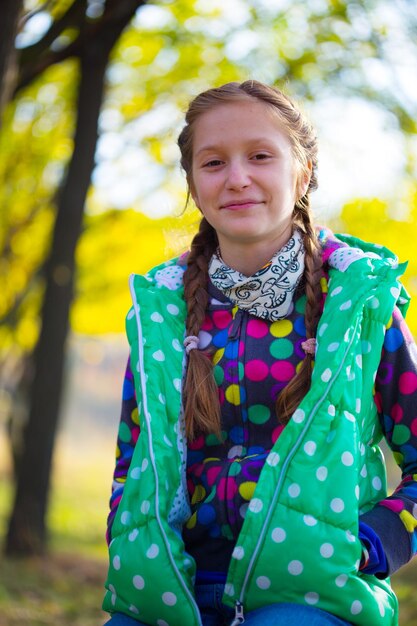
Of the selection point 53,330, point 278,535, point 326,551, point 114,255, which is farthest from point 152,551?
point 114,255

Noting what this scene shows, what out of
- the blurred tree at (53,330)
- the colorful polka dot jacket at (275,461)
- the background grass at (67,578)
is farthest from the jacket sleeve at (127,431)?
the blurred tree at (53,330)

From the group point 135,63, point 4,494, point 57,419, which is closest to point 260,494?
point 57,419

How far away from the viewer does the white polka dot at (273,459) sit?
2020 mm

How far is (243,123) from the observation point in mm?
2328

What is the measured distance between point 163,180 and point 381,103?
3.27 m

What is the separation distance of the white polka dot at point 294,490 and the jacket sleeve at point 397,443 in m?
0.19

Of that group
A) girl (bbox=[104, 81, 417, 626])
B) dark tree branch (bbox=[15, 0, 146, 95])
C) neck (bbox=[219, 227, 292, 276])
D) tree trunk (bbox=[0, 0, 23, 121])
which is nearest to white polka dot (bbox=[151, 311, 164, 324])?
girl (bbox=[104, 81, 417, 626])

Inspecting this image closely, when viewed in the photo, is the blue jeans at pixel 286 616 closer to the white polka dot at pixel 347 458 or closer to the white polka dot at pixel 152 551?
the white polka dot at pixel 152 551

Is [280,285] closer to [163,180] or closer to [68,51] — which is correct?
[68,51]

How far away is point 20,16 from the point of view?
419 centimetres

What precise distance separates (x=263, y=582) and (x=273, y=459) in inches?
11.0

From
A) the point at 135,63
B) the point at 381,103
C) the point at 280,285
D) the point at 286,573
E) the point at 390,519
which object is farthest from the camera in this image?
the point at 135,63

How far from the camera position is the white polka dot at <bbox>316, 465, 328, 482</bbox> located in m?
1.99

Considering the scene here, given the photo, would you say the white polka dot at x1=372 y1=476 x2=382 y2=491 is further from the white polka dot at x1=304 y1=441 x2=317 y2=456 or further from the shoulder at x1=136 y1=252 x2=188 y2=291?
the shoulder at x1=136 y1=252 x2=188 y2=291
